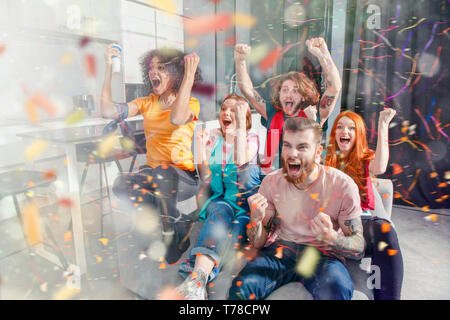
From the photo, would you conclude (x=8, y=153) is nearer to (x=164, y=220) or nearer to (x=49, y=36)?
(x=49, y=36)

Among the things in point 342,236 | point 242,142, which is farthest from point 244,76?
point 342,236

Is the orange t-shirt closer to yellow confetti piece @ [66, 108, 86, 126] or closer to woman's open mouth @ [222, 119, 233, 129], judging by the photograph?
woman's open mouth @ [222, 119, 233, 129]

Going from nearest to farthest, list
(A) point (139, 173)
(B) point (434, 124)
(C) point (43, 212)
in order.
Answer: (A) point (139, 173) < (C) point (43, 212) < (B) point (434, 124)

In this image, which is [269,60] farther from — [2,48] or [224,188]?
[224,188]

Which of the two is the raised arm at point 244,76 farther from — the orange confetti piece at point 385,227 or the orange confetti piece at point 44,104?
the orange confetti piece at point 44,104

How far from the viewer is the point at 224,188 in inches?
53.4

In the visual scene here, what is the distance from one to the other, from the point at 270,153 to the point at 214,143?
314mm

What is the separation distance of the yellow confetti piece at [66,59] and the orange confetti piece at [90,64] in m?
0.16

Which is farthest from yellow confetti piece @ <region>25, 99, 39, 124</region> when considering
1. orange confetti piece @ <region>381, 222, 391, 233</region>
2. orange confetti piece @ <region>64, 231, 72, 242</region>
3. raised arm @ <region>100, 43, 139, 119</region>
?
orange confetti piece @ <region>381, 222, 391, 233</region>

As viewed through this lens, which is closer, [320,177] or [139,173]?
[320,177]

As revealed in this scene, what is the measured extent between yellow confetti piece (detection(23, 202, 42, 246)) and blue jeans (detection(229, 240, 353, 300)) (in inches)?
61.0

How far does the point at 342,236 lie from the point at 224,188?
539 millimetres
